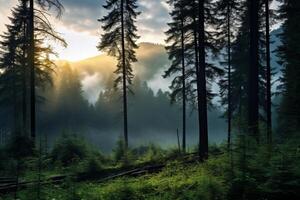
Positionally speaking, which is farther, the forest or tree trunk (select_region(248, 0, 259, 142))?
tree trunk (select_region(248, 0, 259, 142))

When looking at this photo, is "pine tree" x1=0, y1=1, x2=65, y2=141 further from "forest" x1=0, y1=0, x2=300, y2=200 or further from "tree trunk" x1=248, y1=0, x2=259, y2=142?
"tree trunk" x1=248, y1=0, x2=259, y2=142

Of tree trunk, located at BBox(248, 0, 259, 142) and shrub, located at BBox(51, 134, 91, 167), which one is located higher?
tree trunk, located at BBox(248, 0, 259, 142)

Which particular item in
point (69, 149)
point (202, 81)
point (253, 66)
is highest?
point (253, 66)

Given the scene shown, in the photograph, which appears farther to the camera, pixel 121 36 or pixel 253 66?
pixel 121 36

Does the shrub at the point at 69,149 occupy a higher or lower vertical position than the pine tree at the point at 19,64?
lower

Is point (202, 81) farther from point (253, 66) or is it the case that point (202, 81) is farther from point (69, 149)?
point (69, 149)

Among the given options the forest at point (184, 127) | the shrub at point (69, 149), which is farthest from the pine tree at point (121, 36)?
the shrub at point (69, 149)

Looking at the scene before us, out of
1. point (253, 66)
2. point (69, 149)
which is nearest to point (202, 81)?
point (253, 66)

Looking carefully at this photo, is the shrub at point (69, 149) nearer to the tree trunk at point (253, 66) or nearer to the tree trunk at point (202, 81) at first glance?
the tree trunk at point (202, 81)

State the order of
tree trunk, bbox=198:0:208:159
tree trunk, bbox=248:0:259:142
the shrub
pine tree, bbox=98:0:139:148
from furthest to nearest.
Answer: pine tree, bbox=98:0:139:148 → the shrub → tree trunk, bbox=198:0:208:159 → tree trunk, bbox=248:0:259:142

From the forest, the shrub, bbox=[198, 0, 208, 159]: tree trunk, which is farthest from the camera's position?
the shrub

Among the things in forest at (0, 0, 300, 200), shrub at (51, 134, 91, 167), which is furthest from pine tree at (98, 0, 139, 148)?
shrub at (51, 134, 91, 167)

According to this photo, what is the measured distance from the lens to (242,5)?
30.1 metres

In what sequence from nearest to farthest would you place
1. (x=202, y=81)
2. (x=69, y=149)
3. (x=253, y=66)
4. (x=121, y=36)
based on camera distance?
(x=253, y=66), (x=202, y=81), (x=69, y=149), (x=121, y=36)
